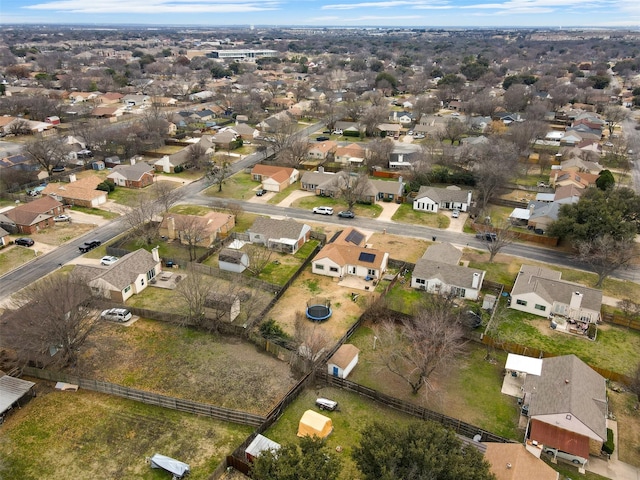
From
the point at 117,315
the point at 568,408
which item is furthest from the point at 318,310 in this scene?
the point at 568,408

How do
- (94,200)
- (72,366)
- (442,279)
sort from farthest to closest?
(94,200) → (442,279) → (72,366)

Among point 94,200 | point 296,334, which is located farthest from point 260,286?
point 94,200

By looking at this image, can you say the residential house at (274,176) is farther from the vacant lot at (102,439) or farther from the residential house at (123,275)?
the vacant lot at (102,439)

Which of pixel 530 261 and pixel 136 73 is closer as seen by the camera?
pixel 530 261

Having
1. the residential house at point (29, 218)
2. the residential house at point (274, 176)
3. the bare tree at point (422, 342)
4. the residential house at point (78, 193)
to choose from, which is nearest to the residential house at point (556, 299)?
the bare tree at point (422, 342)

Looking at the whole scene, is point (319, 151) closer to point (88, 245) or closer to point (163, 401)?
point (88, 245)

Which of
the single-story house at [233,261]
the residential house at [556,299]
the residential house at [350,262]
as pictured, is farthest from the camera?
the single-story house at [233,261]

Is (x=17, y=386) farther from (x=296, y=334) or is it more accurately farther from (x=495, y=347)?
(x=495, y=347)
